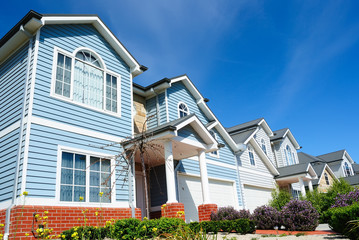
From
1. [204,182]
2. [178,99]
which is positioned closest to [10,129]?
[204,182]

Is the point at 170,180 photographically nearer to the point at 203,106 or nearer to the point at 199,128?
the point at 199,128

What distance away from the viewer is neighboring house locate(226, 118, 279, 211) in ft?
60.5

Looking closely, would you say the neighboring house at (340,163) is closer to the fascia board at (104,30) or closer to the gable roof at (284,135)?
the gable roof at (284,135)

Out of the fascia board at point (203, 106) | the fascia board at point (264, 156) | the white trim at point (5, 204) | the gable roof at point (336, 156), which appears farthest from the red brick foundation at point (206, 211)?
the gable roof at point (336, 156)

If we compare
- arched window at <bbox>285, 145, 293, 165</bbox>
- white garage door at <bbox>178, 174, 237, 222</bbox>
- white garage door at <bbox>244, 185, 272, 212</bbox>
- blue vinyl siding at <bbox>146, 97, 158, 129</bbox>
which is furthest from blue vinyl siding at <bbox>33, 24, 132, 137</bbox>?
arched window at <bbox>285, 145, 293, 165</bbox>

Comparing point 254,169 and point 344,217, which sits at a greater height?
point 254,169

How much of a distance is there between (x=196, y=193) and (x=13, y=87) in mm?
8988

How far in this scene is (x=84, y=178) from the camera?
9.13 m

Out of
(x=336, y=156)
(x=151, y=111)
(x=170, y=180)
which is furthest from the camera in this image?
(x=336, y=156)

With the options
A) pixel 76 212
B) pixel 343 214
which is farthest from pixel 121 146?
pixel 343 214

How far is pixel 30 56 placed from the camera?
927cm

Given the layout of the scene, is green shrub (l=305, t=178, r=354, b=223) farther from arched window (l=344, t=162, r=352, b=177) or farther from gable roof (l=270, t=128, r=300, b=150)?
arched window (l=344, t=162, r=352, b=177)

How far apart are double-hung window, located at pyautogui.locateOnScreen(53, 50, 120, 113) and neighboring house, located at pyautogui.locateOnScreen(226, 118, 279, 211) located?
33.1 feet

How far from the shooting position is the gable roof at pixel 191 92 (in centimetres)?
1423
